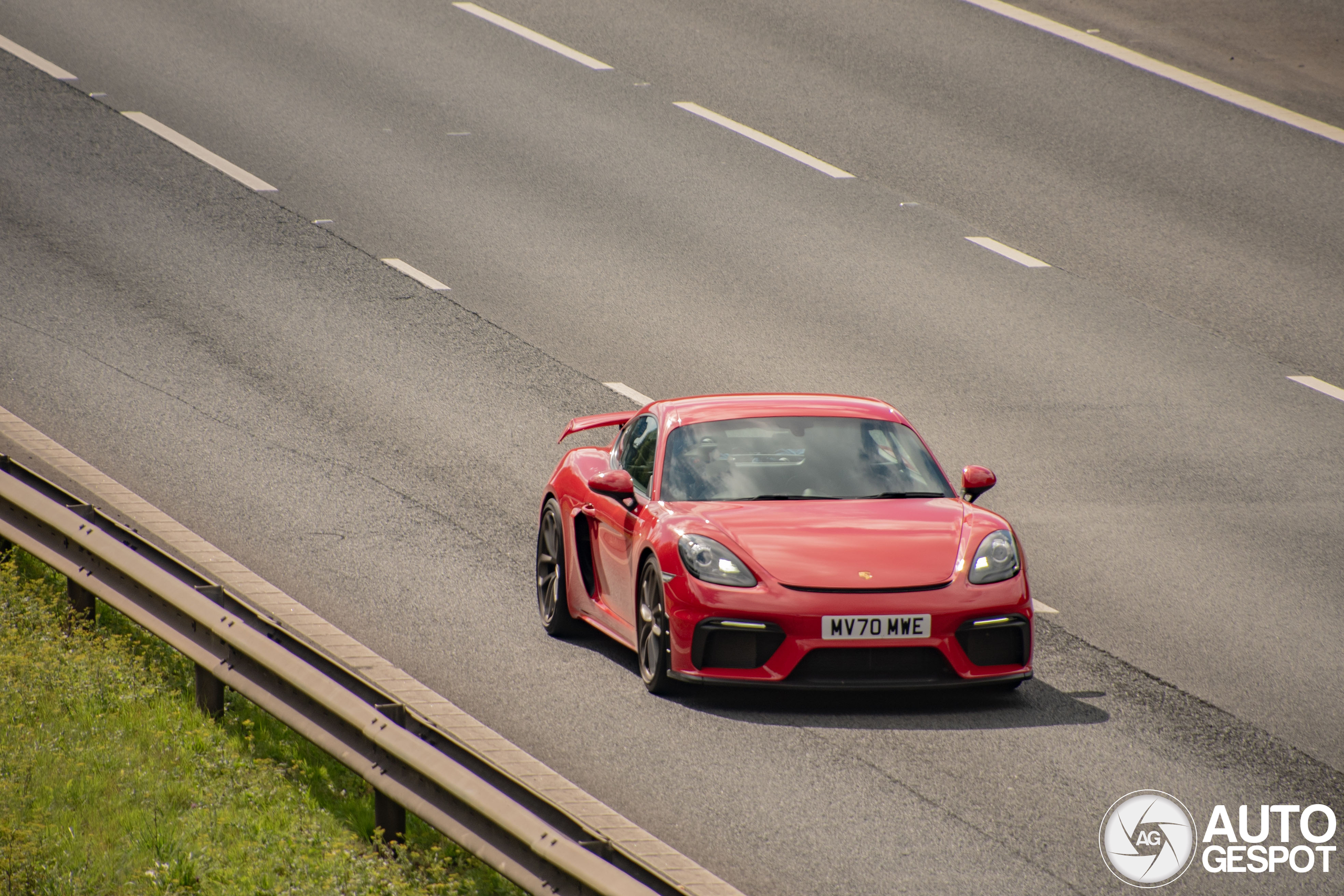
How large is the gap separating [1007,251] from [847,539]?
364 inches

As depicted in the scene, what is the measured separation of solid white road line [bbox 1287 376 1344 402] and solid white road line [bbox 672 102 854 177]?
581 centimetres

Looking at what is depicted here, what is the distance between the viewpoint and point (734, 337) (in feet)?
48.3

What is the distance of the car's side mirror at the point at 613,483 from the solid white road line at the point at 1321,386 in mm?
7670

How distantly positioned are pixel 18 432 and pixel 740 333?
6.14 meters

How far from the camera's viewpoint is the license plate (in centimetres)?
756

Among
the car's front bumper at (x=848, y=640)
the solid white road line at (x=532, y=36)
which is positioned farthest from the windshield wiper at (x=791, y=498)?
the solid white road line at (x=532, y=36)

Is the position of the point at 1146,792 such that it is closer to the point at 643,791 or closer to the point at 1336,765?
the point at 1336,765

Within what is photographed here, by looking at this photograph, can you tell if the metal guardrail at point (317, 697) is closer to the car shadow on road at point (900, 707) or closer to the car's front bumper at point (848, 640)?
the car's front bumper at point (848, 640)

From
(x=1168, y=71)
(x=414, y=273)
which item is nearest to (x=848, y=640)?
(x=414, y=273)

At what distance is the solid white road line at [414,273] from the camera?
1572cm

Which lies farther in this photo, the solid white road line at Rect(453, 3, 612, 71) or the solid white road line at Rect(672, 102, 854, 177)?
the solid white road line at Rect(453, 3, 612, 71)

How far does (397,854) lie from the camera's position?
603cm

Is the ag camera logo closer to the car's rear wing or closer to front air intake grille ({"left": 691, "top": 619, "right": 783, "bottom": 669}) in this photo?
front air intake grille ({"left": 691, "top": 619, "right": 783, "bottom": 669})

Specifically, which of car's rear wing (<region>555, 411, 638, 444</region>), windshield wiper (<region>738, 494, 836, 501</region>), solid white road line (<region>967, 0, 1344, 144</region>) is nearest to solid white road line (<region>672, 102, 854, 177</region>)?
solid white road line (<region>967, 0, 1344, 144</region>)
